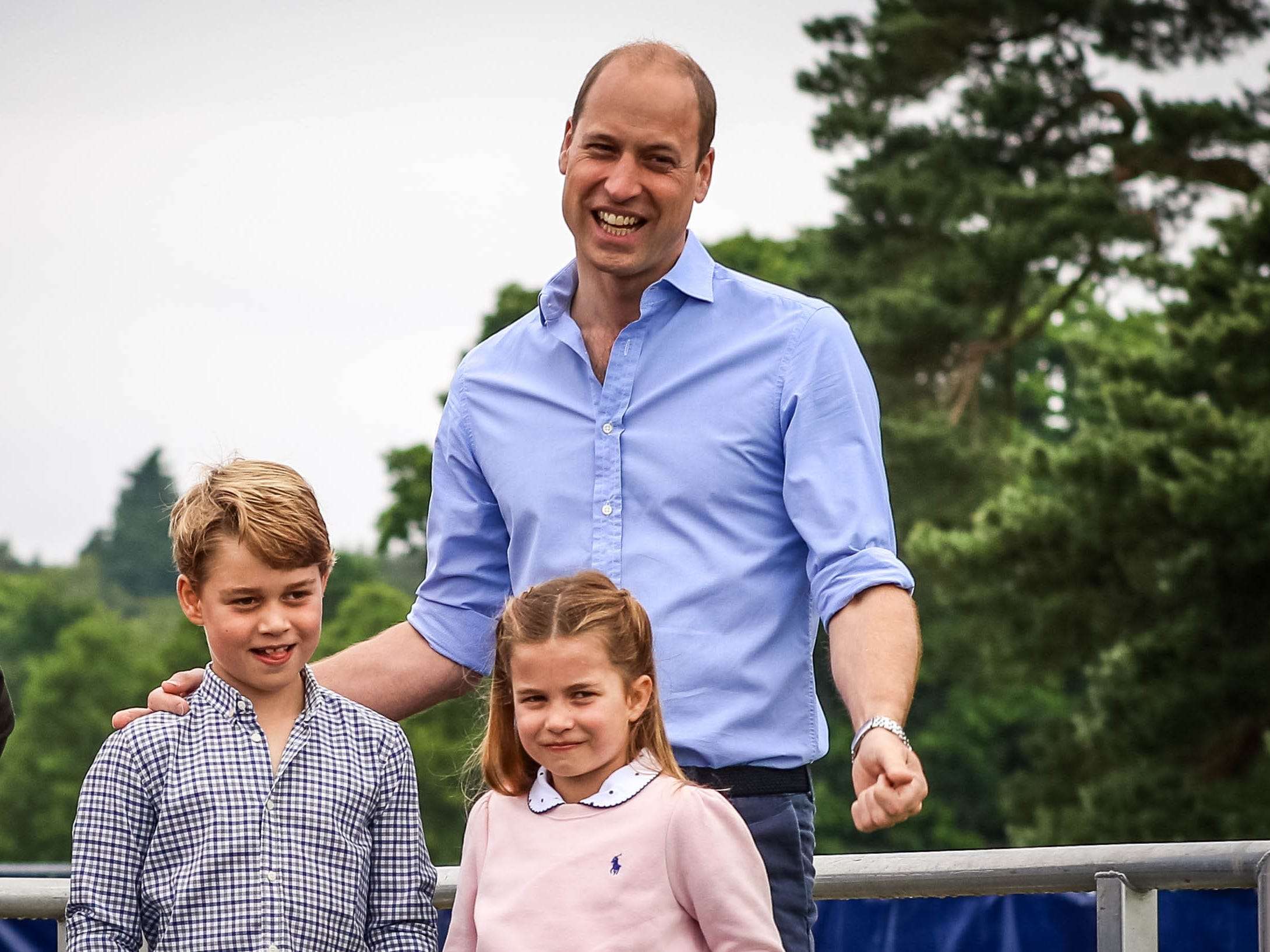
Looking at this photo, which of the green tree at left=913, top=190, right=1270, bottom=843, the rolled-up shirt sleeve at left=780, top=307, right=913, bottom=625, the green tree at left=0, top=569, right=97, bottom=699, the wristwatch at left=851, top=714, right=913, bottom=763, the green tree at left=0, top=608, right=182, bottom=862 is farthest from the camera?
the green tree at left=0, top=569, right=97, bottom=699

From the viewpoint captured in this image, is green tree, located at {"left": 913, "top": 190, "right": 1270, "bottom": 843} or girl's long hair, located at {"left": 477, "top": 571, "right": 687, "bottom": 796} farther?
green tree, located at {"left": 913, "top": 190, "right": 1270, "bottom": 843}

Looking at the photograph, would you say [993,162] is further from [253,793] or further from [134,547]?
[134,547]

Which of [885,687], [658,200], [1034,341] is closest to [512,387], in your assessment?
[658,200]

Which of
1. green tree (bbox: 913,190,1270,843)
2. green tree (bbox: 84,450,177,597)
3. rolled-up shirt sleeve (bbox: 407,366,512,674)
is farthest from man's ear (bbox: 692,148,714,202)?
green tree (bbox: 84,450,177,597)

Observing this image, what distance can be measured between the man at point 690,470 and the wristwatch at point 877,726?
0.03m

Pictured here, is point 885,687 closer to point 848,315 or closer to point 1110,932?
point 1110,932

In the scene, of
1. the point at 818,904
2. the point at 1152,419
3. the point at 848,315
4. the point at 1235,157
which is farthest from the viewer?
the point at 848,315

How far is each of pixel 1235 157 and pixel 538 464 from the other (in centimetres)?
2183

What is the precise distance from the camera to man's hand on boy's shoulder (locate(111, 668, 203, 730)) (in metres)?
2.88

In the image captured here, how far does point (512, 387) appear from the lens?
325 centimetres

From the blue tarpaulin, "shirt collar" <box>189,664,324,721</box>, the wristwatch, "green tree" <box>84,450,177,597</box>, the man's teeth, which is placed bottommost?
the blue tarpaulin

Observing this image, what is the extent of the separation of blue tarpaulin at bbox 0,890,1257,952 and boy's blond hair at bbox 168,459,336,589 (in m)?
0.99

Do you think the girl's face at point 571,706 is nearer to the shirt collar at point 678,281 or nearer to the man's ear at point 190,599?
the man's ear at point 190,599

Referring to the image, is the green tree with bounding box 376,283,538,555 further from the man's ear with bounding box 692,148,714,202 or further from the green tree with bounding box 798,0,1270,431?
the man's ear with bounding box 692,148,714,202
